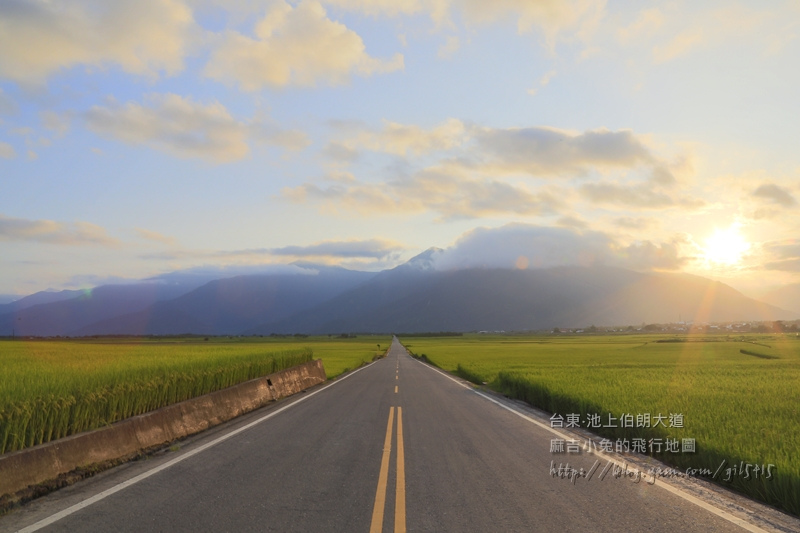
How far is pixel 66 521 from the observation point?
553 cm

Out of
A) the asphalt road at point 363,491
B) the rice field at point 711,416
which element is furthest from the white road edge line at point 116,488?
the rice field at point 711,416

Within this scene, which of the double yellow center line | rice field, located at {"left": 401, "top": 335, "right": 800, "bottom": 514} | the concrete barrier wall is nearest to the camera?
the double yellow center line

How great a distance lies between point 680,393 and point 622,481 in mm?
9925

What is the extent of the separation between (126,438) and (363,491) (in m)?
5.02

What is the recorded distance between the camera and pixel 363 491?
662 cm

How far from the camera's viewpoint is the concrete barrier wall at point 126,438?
21.9ft

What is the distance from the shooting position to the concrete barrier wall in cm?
666

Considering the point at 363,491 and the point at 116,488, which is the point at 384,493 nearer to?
the point at 363,491

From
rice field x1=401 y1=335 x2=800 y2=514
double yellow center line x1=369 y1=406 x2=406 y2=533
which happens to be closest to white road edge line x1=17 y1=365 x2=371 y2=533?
double yellow center line x1=369 y1=406 x2=406 y2=533

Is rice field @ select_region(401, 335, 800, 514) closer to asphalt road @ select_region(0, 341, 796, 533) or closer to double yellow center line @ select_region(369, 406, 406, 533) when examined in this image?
asphalt road @ select_region(0, 341, 796, 533)

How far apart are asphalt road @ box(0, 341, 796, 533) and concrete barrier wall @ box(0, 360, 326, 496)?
50cm

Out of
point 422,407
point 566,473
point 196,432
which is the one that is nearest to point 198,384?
point 196,432

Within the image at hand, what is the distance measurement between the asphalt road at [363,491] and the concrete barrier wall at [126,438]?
501mm

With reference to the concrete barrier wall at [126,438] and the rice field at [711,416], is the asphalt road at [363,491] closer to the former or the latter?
the concrete barrier wall at [126,438]
